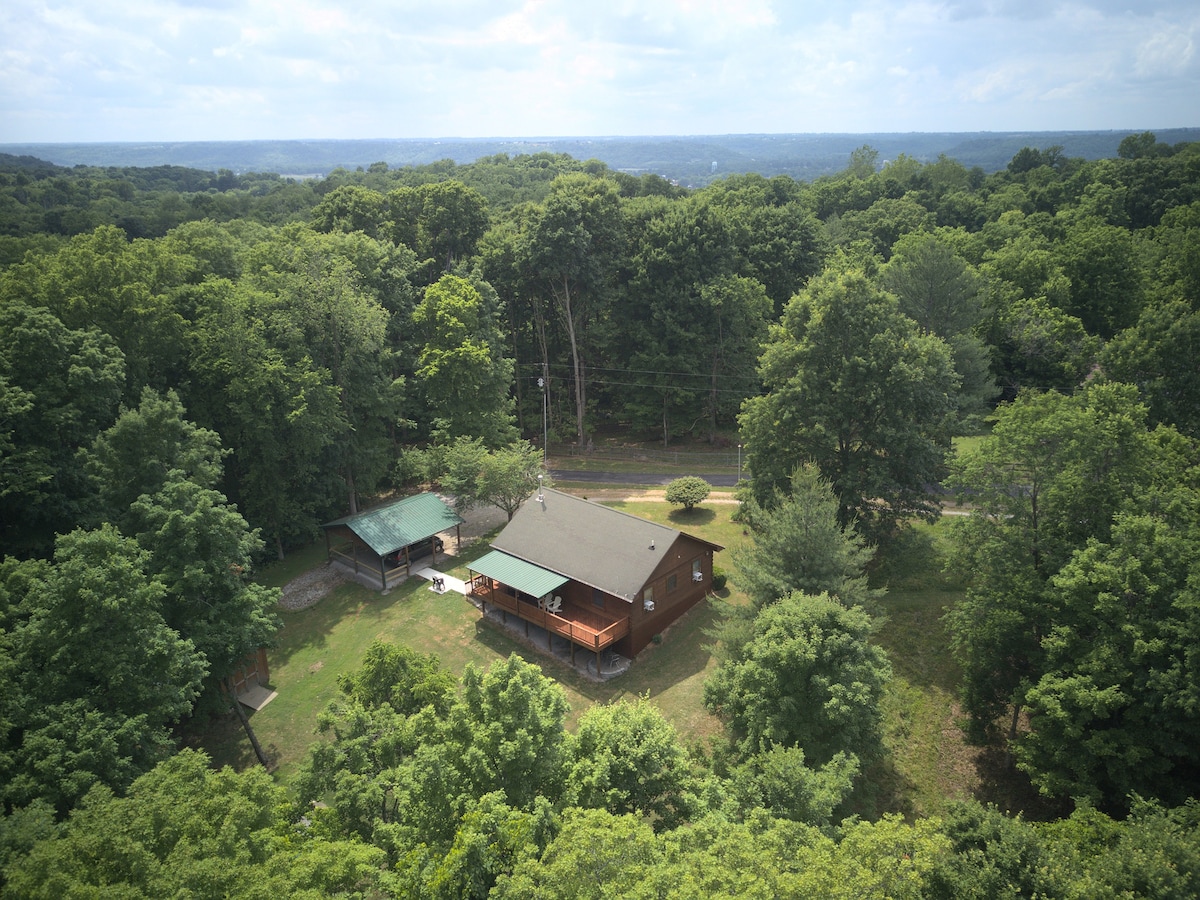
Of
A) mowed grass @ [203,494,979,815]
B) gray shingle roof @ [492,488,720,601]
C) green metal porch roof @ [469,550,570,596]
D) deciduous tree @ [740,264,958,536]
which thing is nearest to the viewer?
mowed grass @ [203,494,979,815]

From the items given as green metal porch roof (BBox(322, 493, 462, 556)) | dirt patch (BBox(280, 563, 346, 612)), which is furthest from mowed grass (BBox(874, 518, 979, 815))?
dirt patch (BBox(280, 563, 346, 612))

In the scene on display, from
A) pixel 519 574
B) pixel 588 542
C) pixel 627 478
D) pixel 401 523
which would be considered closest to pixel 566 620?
pixel 519 574

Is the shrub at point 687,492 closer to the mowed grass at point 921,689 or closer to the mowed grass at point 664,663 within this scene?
the mowed grass at point 664,663

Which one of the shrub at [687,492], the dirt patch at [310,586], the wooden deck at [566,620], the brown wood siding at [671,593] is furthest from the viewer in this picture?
the shrub at [687,492]

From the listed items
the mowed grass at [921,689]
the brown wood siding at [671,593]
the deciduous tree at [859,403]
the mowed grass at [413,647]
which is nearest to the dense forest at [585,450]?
the deciduous tree at [859,403]

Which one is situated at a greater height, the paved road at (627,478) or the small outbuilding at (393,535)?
the small outbuilding at (393,535)

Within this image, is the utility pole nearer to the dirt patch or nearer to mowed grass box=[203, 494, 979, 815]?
mowed grass box=[203, 494, 979, 815]

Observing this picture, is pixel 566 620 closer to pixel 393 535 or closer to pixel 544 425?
pixel 393 535

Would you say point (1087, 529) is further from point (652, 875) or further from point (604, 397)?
point (604, 397)
